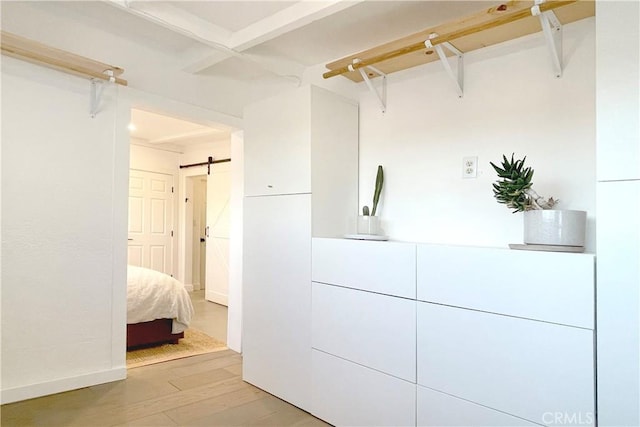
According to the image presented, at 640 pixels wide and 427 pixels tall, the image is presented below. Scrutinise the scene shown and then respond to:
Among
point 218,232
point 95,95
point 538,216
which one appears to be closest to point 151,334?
point 95,95

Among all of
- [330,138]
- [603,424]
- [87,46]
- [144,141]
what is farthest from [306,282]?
[144,141]

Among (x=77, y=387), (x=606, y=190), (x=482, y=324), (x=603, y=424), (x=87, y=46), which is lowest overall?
(x=77, y=387)

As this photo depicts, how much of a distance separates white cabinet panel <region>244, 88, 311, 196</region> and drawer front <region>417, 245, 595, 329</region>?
0.97 metres

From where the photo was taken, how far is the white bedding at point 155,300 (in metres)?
3.42

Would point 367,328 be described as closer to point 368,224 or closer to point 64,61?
point 368,224

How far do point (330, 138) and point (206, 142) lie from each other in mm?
3878

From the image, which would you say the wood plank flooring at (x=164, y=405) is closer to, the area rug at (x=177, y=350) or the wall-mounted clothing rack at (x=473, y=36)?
A: the area rug at (x=177, y=350)

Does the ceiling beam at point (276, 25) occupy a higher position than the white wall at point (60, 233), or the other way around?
the ceiling beam at point (276, 25)

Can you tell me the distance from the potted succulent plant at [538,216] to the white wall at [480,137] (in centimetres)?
24

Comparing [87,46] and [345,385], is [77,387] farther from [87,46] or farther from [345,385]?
[87,46]

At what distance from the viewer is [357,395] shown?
7.10 ft

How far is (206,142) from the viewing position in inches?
234

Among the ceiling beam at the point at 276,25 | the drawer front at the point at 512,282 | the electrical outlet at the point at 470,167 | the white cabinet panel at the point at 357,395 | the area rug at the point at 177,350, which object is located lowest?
the area rug at the point at 177,350

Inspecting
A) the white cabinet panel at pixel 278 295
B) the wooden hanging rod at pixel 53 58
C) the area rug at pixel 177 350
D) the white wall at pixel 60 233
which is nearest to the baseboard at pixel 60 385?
the white wall at pixel 60 233
